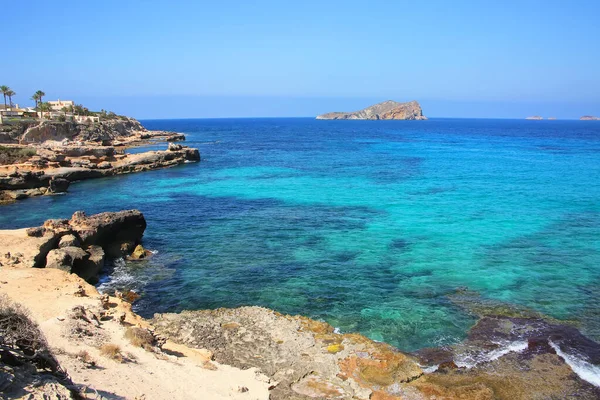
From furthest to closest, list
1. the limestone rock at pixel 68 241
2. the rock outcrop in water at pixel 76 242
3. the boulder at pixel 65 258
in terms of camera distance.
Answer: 1. the limestone rock at pixel 68 241
2. the rock outcrop in water at pixel 76 242
3. the boulder at pixel 65 258

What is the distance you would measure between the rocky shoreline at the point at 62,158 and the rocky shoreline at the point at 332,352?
3120 centimetres

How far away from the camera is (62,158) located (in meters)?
63.4

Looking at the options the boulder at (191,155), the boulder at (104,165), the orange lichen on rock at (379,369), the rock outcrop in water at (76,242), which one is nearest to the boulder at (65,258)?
the rock outcrop in water at (76,242)

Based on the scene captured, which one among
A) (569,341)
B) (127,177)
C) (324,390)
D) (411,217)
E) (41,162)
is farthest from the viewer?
(127,177)

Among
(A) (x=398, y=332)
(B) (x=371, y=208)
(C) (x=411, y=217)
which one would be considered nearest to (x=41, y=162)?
(B) (x=371, y=208)

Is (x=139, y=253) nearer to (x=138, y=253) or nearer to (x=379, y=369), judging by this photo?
(x=138, y=253)

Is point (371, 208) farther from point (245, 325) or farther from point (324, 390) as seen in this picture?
point (324, 390)

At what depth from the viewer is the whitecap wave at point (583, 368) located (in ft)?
54.2

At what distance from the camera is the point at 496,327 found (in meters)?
20.3

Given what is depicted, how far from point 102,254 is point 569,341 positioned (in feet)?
85.2

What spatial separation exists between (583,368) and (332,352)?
977cm

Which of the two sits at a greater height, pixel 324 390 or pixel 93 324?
pixel 93 324

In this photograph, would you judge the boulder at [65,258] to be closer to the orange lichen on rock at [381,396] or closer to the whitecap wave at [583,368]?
the orange lichen on rock at [381,396]

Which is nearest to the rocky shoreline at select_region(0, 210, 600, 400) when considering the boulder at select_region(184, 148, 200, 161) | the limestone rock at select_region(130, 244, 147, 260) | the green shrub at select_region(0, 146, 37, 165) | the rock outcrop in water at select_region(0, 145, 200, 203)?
the limestone rock at select_region(130, 244, 147, 260)
